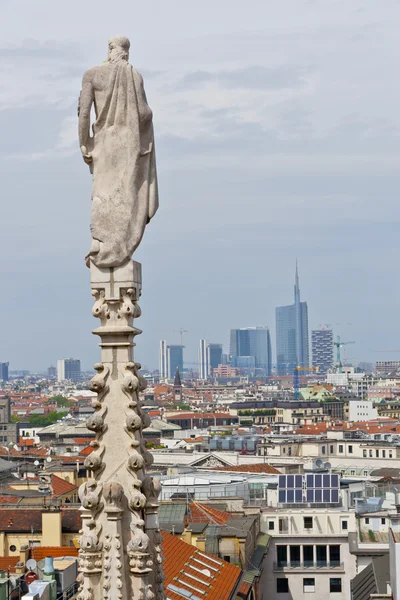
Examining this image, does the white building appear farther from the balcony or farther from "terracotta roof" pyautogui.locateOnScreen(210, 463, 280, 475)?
the balcony

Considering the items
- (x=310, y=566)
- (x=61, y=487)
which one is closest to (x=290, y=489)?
(x=310, y=566)

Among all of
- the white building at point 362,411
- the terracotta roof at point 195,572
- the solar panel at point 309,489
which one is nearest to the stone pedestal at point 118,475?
the terracotta roof at point 195,572

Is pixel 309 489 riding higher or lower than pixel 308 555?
higher

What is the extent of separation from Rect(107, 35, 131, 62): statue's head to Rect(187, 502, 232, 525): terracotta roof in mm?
41384

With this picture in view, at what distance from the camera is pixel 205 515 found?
2016 inches

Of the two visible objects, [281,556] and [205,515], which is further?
[281,556]

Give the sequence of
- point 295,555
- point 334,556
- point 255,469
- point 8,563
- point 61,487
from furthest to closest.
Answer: point 255,469 < point 61,487 < point 295,555 < point 334,556 < point 8,563

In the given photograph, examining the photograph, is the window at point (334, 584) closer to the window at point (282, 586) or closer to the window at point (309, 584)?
the window at point (309, 584)

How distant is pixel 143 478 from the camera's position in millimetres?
8141

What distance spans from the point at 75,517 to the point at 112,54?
1428 inches

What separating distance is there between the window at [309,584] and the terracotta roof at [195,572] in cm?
1276

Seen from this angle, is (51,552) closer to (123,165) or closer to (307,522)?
(307,522)

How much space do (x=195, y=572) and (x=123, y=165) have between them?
2811 cm

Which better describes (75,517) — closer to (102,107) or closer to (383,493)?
(383,493)
